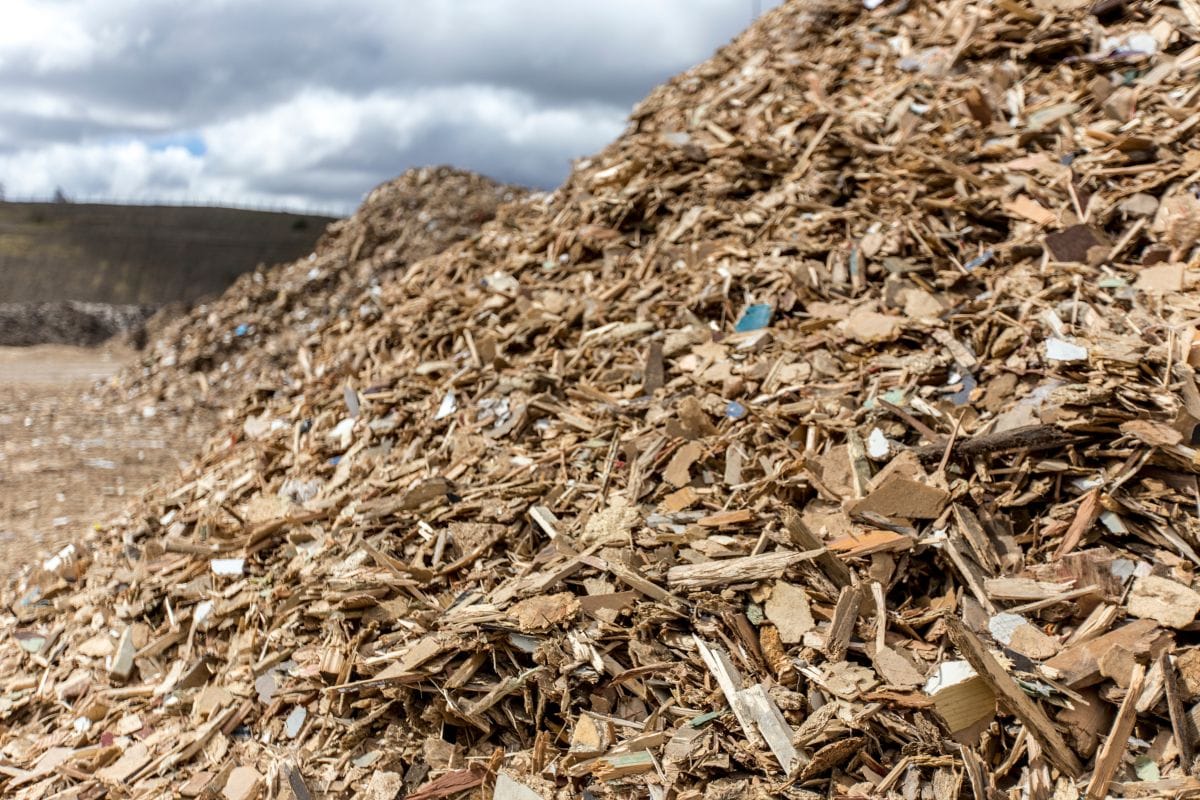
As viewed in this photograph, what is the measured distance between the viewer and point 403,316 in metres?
6.96

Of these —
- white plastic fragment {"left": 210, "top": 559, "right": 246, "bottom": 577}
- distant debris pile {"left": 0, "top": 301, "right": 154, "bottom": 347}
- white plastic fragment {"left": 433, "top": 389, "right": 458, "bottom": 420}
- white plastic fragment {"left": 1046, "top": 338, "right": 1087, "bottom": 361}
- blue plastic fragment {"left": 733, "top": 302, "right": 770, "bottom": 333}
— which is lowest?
distant debris pile {"left": 0, "top": 301, "right": 154, "bottom": 347}

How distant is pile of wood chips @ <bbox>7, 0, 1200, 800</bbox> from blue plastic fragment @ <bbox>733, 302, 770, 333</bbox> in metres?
0.03

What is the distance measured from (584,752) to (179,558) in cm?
321

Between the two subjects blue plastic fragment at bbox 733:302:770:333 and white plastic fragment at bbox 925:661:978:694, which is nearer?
white plastic fragment at bbox 925:661:978:694

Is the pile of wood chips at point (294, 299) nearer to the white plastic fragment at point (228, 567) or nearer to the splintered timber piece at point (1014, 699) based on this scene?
the white plastic fragment at point (228, 567)

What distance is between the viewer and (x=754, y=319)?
516 cm

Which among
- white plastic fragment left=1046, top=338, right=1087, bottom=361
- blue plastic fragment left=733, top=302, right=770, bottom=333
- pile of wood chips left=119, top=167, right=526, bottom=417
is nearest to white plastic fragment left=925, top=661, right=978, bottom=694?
white plastic fragment left=1046, top=338, right=1087, bottom=361

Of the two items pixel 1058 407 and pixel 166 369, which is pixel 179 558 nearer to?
pixel 1058 407

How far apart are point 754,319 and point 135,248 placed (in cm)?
3250

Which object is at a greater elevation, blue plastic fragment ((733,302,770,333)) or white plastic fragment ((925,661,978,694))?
blue plastic fragment ((733,302,770,333))

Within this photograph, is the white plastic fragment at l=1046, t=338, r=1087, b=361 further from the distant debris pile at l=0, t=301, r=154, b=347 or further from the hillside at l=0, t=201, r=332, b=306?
the hillside at l=0, t=201, r=332, b=306

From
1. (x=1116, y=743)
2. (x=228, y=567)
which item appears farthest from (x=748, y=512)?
(x=228, y=567)

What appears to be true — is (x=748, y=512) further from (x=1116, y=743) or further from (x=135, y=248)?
(x=135, y=248)

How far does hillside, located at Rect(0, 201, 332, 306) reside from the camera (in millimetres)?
29766
